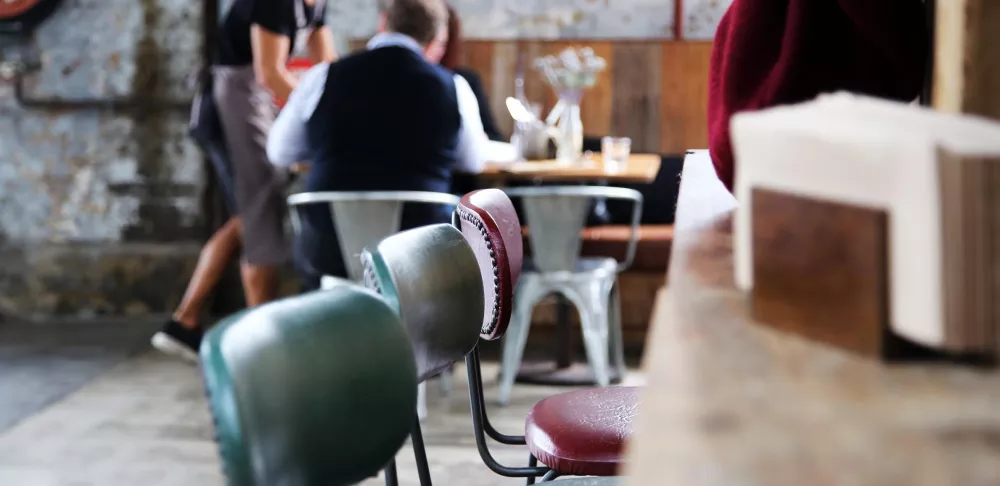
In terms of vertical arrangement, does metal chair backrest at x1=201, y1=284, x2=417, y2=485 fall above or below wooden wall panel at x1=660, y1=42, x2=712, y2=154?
above

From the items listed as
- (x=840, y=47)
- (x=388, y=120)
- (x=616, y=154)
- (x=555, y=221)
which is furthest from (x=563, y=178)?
(x=840, y=47)

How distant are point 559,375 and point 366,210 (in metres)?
1.10

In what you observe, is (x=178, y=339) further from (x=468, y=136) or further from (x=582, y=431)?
(x=582, y=431)

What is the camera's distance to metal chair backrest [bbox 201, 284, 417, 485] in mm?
883

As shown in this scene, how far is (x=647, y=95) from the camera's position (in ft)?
16.1

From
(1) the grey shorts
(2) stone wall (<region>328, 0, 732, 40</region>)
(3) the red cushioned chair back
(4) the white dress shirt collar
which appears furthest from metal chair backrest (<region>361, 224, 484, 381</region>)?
(2) stone wall (<region>328, 0, 732, 40</region>)

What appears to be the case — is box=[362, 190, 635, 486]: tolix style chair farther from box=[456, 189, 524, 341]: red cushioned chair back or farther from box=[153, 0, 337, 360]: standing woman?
box=[153, 0, 337, 360]: standing woman

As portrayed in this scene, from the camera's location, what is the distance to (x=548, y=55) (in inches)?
197

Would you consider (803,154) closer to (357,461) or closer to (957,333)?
(957,333)

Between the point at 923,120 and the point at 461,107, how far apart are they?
2783 mm

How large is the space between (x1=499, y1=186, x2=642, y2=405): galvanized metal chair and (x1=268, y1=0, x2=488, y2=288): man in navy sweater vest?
35 cm

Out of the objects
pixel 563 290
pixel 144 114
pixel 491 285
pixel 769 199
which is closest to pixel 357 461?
pixel 769 199

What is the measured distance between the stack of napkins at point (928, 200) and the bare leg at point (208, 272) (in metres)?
3.95

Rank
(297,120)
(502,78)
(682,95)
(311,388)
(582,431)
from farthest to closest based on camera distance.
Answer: (502,78)
(682,95)
(297,120)
(582,431)
(311,388)
